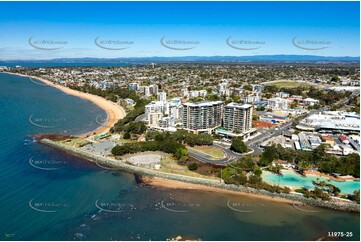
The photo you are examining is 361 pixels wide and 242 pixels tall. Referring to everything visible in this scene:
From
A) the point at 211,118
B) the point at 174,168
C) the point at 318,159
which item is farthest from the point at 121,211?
the point at 211,118

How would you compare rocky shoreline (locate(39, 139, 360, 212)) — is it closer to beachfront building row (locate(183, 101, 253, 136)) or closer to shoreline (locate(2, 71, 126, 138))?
shoreline (locate(2, 71, 126, 138))

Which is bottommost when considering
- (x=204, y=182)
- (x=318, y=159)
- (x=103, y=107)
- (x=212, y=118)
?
(x=103, y=107)

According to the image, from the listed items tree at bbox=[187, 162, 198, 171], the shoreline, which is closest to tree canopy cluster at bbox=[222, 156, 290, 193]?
tree at bbox=[187, 162, 198, 171]

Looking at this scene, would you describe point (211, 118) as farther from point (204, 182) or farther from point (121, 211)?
point (121, 211)

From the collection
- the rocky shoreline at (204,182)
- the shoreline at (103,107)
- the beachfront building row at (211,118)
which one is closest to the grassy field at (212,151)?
the beachfront building row at (211,118)

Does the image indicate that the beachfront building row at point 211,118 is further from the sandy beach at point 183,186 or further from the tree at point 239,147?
the sandy beach at point 183,186

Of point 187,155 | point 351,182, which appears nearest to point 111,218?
point 187,155
